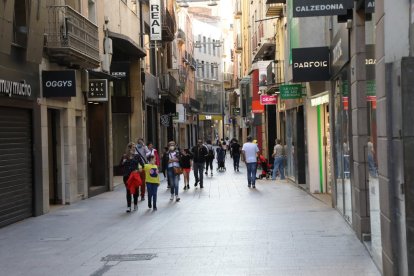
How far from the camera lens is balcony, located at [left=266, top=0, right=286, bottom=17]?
85.0ft

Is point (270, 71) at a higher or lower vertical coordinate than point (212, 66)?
lower

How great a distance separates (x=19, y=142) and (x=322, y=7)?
27.3 feet

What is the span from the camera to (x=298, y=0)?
1063 centimetres

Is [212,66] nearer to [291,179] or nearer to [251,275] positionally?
[291,179]

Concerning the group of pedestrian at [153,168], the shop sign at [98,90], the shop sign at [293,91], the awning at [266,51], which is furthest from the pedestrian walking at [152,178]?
the awning at [266,51]

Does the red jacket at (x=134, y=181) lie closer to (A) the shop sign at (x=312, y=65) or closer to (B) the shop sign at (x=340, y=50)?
(A) the shop sign at (x=312, y=65)

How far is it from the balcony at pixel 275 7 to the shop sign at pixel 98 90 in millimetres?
7654

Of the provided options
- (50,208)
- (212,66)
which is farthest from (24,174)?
(212,66)

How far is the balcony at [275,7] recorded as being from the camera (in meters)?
25.9

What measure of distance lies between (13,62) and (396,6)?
A: 10018mm

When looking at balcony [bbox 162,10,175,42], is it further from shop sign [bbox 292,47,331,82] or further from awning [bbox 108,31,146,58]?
shop sign [bbox 292,47,331,82]

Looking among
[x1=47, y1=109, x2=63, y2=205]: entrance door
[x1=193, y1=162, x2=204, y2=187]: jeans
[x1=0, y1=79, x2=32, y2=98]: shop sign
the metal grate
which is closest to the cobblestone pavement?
the metal grate

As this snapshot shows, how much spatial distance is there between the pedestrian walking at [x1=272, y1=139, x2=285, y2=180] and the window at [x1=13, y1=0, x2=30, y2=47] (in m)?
13.2

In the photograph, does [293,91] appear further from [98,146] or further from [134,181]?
[98,146]
